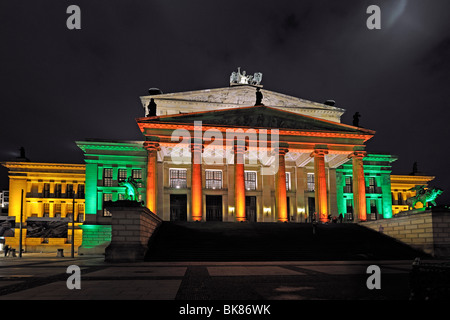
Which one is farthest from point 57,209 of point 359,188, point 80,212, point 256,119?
point 359,188

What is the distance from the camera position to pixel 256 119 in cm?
4484

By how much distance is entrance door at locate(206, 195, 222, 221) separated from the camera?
2046 inches

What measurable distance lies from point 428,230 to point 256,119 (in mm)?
20886

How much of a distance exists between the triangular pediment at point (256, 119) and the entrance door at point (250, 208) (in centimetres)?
1238

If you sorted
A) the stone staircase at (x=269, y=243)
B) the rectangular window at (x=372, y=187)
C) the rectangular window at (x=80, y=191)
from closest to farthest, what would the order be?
the stone staircase at (x=269, y=243)
the rectangular window at (x=372, y=187)
the rectangular window at (x=80, y=191)

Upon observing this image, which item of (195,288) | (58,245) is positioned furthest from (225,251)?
(58,245)

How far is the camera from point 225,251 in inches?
1169

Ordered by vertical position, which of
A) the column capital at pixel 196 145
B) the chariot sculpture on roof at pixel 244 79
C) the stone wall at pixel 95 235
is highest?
the chariot sculpture on roof at pixel 244 79

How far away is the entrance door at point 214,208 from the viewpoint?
52.0m

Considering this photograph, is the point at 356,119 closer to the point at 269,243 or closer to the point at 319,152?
the point at 319,152

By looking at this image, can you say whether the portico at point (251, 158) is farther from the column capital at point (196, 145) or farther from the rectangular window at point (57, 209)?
the rectangular window at point (57, 209)

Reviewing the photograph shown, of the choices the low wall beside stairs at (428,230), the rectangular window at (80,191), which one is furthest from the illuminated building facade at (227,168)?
the low wall beside stairs at (428,230)

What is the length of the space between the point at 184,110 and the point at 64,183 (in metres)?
23.2

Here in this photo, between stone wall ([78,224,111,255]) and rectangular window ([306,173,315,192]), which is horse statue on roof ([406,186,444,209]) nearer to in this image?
rectangular window ([306,173,315,192])
